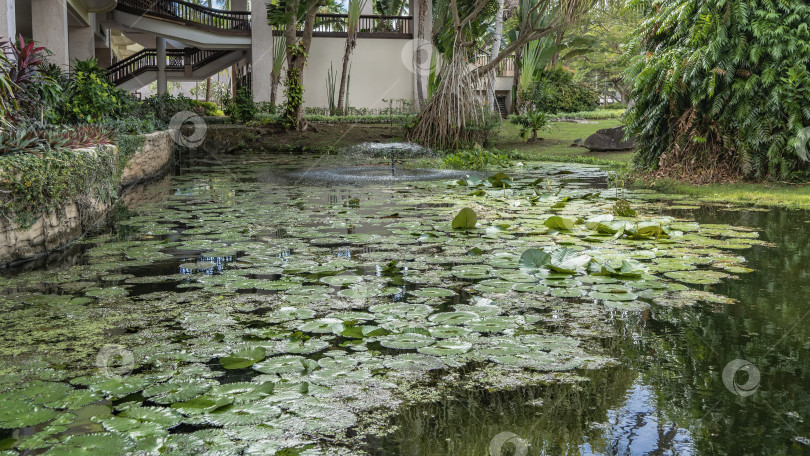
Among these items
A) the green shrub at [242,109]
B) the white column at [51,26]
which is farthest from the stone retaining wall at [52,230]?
the green shrub at [242,109]

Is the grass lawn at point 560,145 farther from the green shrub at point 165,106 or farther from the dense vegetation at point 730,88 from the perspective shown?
the green shrub at point 165,106

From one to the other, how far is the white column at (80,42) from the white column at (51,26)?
5.55m

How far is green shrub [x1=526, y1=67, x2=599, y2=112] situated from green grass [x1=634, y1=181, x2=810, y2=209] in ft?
41.7

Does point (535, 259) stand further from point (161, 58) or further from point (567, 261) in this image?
point (161, 58)

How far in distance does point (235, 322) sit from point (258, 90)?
20425 millimetres

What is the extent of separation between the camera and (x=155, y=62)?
25531mm

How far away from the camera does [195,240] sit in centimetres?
567

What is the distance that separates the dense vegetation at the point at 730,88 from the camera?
8656mm

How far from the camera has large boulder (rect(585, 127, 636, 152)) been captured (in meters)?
15.3

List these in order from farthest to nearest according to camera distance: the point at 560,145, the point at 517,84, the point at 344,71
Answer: the point at 517,84
the point at 344,71
the point at 560,145

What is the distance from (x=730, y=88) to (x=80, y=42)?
1733 centimetres

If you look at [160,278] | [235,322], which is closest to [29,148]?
[160,278]

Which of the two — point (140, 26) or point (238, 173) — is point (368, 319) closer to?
point (238, 173)

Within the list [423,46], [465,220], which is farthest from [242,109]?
[465,220]
